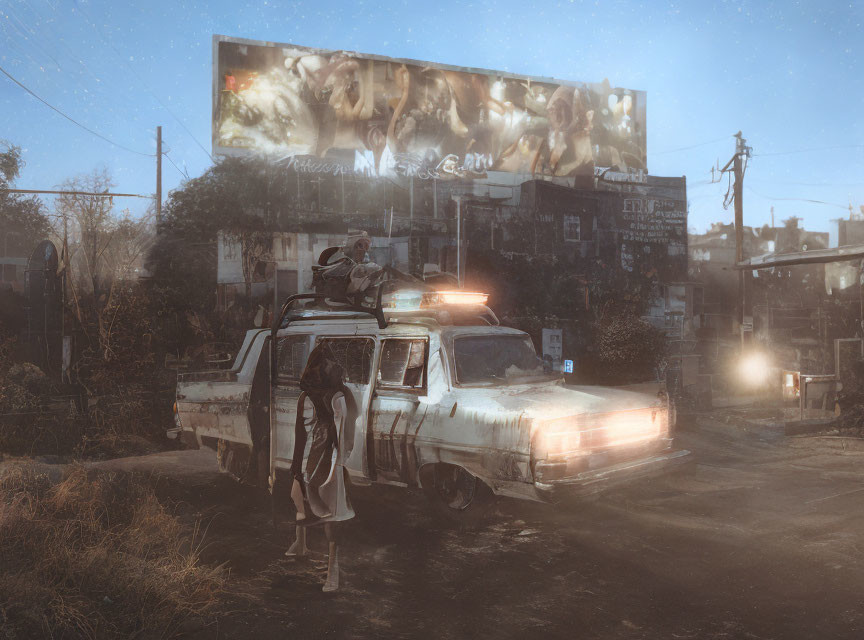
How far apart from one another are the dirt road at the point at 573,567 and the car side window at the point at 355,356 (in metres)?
1.51

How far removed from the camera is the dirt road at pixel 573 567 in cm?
418

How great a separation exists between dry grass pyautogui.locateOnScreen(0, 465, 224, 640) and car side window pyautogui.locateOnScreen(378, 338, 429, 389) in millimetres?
2376

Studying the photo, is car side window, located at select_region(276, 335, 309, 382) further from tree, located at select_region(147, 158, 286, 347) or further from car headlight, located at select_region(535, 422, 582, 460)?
tree, located at select_region(147, 158, 286, 347)

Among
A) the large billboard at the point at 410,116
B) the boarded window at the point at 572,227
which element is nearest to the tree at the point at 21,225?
the large billboard at the point at 410,116

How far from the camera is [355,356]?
686 cm

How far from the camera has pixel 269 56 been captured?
33344 millimetres

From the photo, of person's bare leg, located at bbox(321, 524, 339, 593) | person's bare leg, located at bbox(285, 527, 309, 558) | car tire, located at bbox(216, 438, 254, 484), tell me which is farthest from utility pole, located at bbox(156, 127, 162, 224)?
person's bare leg, located at bbox(321, 524, 339, 593)

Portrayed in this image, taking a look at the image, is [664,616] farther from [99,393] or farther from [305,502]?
[99,393]

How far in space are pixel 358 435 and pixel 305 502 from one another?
160cm

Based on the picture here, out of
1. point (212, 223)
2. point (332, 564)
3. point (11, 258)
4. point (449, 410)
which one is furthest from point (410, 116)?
point (332, 564)

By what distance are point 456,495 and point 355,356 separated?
5.96 feet

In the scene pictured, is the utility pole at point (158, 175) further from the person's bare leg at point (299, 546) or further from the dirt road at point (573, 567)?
the person's bare leg at point (299, 546)

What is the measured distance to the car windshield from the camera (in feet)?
20.7

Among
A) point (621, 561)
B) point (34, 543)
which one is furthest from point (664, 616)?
point (34, 543)
